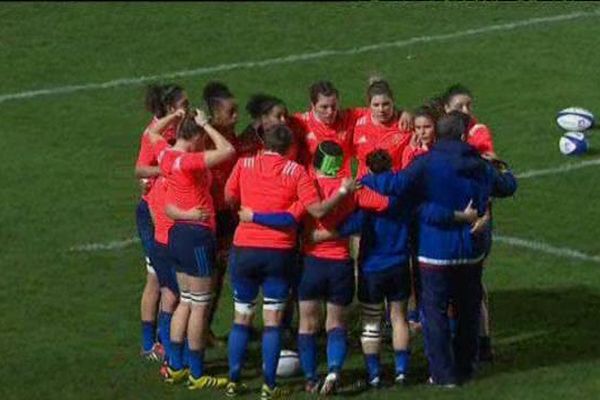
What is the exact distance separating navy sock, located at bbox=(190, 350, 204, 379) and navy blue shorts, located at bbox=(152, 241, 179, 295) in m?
0.60

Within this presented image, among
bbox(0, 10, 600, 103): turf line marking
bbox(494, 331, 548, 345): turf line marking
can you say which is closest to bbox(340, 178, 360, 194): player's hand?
bbox(494, 331, 548, 345): turf line marking

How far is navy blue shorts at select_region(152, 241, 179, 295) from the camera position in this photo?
1455 cm

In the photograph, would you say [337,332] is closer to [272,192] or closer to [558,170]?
[272,192]

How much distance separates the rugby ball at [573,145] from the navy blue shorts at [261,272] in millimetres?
7900

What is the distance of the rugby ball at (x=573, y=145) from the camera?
21156mm

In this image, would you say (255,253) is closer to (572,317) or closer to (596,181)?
(572,317)

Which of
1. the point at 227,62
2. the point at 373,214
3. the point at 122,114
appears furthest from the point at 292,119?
the point at 227,62

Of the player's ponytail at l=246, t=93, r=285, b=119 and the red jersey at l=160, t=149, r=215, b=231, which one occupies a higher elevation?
the player's ponytail at l=246, t=93, r=285, b=119

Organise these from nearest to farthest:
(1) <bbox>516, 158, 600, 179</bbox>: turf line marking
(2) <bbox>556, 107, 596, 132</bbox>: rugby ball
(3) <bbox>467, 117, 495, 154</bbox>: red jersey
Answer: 1. (3) <bbox>467, 117, 495, 154</bbox>: red jersey
2. (1) <bbox>516, 158, 600, 179</bbox>: turf line marking
3. (2) <bbox>556, 107, 596, 132</bbox>: rugby ball

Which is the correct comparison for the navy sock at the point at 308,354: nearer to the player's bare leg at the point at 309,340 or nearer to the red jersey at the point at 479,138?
the player's bare leg at the point at 309,340

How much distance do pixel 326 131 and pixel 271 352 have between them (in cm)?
213

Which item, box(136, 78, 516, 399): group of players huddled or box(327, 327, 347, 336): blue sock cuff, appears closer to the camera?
box(136, 78, 516, 399): group of players huddled

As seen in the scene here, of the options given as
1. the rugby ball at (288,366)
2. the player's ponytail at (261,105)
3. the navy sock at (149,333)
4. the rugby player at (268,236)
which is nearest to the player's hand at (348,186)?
the rugby player at (268,236)

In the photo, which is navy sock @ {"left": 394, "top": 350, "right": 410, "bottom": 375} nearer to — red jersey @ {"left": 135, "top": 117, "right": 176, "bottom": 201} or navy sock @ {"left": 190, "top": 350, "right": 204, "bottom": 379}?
navy sock @ {"left": 190, "top": 350, "right": 204, "bottom": 379}
